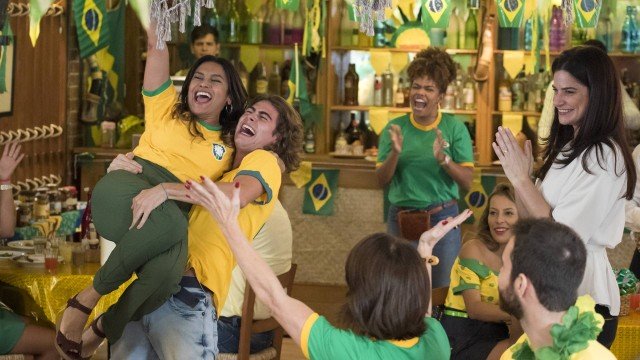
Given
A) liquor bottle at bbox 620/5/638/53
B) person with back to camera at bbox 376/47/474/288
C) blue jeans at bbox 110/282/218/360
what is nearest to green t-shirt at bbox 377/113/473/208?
person with back to camera at bbox 376/47/474/288

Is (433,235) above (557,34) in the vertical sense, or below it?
below

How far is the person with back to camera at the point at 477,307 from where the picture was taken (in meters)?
4.17

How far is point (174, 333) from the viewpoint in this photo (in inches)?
131

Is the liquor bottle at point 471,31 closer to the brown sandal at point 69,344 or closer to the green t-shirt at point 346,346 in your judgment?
the brown sandal at point 69,344

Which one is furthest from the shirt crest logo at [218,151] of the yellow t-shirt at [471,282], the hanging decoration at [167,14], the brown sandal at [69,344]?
the yellow t-shirt at [471,282]

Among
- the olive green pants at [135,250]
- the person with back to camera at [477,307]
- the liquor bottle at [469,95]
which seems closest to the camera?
the olive green pants at [135,250]

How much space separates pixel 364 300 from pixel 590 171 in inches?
33.0

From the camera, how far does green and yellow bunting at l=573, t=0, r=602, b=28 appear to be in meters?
5.05

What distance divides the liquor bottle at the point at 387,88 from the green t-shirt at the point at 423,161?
1.98 metres

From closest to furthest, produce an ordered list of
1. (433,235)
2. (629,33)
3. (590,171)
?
(433,235) → (590,171) → (629,33)

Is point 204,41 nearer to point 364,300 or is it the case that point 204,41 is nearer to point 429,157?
point 429,157

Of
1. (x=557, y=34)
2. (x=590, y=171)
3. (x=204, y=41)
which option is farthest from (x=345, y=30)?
(x=590, y=171)

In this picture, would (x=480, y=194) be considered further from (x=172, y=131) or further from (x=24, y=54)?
(x=172, y=131)

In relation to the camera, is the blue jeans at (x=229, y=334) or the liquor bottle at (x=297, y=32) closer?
the blue jeans at (x=229, y=334)
